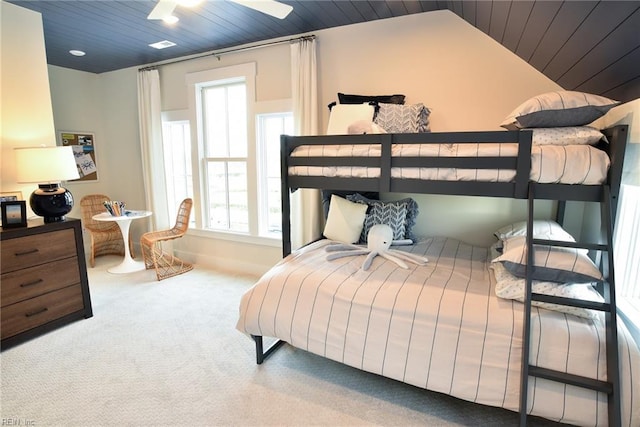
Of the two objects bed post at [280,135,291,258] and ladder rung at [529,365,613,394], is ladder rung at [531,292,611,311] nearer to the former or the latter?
ladder rung at [529,365,613,394]

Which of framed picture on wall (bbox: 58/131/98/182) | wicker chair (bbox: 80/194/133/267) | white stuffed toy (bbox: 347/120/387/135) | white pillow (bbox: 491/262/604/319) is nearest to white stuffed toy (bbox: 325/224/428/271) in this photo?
white pillow (bbox: 491/262/604/319)

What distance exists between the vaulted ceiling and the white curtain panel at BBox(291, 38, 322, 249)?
24 cm

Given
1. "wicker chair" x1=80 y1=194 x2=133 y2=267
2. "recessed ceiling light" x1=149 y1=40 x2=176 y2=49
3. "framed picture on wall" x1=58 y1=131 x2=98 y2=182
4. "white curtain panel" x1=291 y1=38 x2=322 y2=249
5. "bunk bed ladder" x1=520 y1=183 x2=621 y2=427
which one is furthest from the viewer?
"framed picture on wall" x1=58 y1=131 x2=98 y2=182

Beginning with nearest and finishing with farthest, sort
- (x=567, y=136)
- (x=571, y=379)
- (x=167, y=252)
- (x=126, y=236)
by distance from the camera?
1. (x=571, y=379)
2. (x=567, y=136)
3. (x=126, y=236)
4. (x=167, y=252)

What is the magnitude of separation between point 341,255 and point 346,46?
2.03 meters

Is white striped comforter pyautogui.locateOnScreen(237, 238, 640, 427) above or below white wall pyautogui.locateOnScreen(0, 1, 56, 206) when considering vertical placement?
below

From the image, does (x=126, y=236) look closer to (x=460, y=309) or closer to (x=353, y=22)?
(x=353, y=22)

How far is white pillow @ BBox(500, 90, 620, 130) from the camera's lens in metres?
1.58

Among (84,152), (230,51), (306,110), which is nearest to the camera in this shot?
(306,110)

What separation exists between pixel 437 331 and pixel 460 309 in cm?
16

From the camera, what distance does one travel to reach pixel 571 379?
1.36 meters

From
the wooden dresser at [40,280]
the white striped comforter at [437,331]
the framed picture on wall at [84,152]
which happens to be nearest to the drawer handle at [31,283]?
the wooden dresser at [40,280]

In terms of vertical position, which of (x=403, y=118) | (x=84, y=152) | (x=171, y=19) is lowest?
(x=84, y=152)

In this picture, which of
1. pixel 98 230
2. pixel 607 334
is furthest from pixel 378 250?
pixel 98 230
